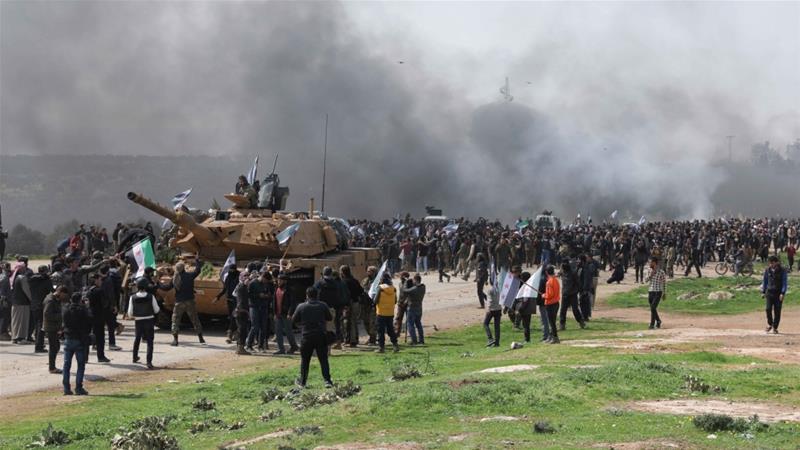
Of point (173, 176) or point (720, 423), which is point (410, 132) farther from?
point (720, 423)

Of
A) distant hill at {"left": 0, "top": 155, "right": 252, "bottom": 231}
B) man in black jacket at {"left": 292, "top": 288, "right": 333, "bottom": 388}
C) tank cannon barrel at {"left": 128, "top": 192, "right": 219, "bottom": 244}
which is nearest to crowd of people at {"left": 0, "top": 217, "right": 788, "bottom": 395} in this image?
man in black jacket at {"left": 292, "top": 288, "right": 333, "bottom": 388}

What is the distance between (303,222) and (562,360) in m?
10.7

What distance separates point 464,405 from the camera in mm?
13055

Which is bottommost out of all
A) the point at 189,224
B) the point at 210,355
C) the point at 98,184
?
the point at 210,355

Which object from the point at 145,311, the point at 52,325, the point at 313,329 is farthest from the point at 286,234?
the point at 313,329

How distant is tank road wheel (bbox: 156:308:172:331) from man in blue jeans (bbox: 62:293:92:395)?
8.92m

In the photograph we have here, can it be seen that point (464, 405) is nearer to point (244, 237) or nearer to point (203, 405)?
point (203, 405)

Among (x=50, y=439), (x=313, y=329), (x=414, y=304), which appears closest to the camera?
(x=50, y=439)

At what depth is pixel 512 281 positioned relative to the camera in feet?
73.9

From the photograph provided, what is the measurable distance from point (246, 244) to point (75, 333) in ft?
34.0

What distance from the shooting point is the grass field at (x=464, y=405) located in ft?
37.9

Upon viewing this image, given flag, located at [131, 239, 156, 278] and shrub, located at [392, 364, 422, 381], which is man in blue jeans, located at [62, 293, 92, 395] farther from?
flag, located at [131, 239, 156, 278]

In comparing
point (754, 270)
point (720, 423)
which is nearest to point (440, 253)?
Result: point (754, 270)

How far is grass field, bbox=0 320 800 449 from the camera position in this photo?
11.5 m
